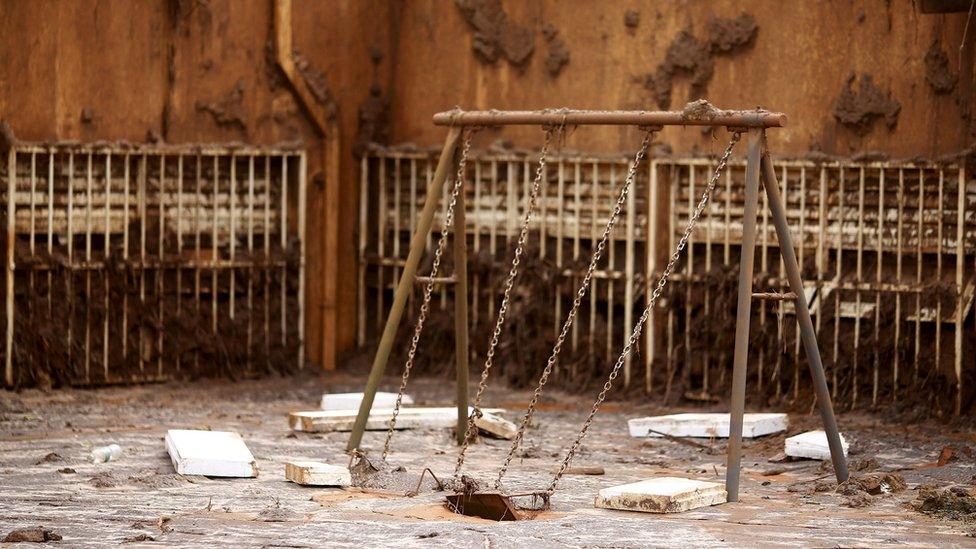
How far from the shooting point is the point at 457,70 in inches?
498

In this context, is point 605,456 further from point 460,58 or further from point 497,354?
point 460,58

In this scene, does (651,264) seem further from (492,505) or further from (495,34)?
(492,505)

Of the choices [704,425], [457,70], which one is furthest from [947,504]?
[457,70]

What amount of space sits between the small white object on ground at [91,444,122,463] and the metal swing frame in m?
1.34

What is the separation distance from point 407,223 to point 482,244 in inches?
30.8

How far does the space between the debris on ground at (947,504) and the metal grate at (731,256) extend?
2385 millimetres

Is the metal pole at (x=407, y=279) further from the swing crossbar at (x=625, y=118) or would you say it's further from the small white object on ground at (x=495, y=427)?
the small white object on ground at (x=495, y=427)

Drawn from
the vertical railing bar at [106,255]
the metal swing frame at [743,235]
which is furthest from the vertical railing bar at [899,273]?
the vertical railing bar at [106,255]

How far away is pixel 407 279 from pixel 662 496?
87.1 inches

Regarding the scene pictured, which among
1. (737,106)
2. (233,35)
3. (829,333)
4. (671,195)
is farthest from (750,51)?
(233,35)

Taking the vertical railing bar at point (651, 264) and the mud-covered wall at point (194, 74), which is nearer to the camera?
the mud-covered wall at point (194, 74)

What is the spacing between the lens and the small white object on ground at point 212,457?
328 inches

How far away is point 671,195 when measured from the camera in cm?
1134

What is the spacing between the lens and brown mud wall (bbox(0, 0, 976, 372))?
34.0 ft
